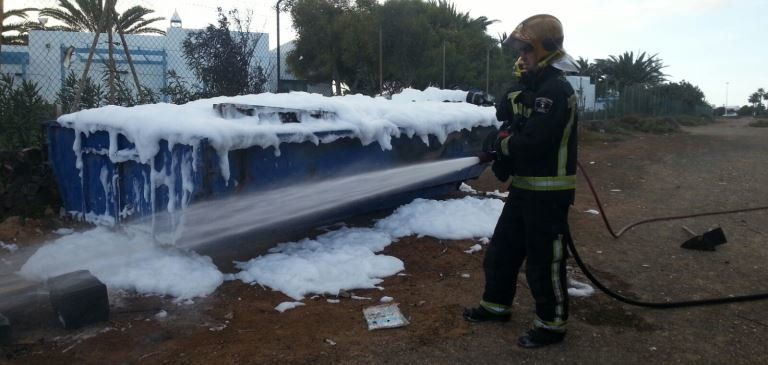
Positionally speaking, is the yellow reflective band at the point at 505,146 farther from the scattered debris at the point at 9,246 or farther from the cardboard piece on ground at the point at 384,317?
the scattered debris at the point at 9,246

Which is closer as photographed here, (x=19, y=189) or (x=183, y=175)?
(x=183, y=175)

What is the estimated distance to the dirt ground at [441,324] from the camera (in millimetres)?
3117

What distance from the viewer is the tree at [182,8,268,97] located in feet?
30.1

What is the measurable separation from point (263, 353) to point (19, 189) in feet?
12.7

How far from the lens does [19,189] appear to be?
5.68 meters

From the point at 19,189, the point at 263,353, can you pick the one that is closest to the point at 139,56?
the point at 19,189

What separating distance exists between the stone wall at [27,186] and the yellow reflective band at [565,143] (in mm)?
4720

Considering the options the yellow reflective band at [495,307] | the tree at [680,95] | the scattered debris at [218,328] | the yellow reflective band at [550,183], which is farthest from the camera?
the tree at [680,95]

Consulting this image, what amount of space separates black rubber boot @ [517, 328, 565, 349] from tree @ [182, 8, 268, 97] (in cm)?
681

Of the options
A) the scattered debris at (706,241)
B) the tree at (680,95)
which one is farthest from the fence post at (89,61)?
the tree at (680,95)

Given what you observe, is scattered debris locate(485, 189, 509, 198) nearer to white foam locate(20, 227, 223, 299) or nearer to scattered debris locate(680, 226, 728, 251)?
scattered debris locate(680, 226, 728, 251)

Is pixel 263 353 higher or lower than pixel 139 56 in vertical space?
lower

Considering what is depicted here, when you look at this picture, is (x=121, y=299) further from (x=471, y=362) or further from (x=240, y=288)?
(x=471, y=362)

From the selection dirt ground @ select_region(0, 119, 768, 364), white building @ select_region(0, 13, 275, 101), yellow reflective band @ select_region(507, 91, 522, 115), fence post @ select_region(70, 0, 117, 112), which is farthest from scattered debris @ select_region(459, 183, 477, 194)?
fence post @ select_region(70, 0, 117, 112)
